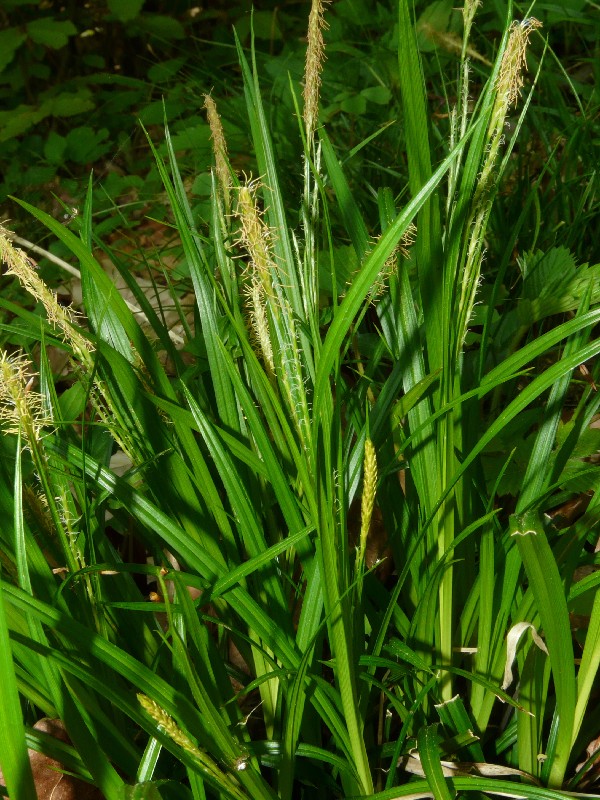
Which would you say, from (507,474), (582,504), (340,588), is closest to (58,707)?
(340,588)

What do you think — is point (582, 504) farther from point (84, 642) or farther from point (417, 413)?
point (84, 642)

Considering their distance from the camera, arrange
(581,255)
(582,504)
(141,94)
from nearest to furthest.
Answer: (582,504), (581,255), (141,94)

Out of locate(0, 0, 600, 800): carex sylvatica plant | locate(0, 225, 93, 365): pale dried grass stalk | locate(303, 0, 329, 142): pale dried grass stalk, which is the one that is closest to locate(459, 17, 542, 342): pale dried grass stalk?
locate(0, 0, 600, 800): carex sylvatica plant

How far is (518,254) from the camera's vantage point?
5.24 feet

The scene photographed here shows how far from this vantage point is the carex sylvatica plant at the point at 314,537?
67 centimetres

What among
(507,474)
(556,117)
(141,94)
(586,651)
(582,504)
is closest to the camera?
(586,651)

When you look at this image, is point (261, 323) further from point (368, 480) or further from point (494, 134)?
Answer: point (494, 134)

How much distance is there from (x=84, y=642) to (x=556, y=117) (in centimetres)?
171

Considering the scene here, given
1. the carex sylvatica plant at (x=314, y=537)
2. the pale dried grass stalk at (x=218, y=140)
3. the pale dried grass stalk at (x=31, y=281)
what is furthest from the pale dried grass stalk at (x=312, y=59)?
the pale dried grass stalk at (x=31, y=281)

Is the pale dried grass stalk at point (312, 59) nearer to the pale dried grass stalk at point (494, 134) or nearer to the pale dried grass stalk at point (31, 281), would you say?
the pale dried grass stalk at point (494, 134)

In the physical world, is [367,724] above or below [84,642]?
below

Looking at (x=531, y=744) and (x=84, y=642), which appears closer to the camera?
(x=84, y=642)

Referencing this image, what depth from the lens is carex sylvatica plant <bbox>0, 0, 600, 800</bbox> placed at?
0.67 m

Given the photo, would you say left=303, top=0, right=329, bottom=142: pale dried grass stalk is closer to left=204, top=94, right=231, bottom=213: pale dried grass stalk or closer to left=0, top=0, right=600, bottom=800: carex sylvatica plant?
left=0, top=0, right=600, bottom=800: carex sylvatica plant
